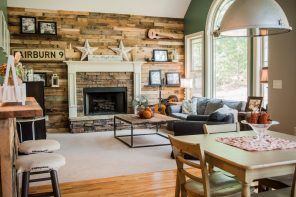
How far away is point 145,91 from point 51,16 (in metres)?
3.02

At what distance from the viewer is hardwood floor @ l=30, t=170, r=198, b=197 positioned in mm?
3703

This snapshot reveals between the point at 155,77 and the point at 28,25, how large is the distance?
3425 mm

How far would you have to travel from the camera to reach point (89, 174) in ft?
14.8

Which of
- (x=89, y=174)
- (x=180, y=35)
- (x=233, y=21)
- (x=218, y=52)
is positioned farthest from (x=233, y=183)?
(x=180, y=35)

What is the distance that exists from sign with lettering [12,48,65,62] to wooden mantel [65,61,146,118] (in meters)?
0.27

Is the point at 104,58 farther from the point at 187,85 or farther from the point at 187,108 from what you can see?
the point at 187,108

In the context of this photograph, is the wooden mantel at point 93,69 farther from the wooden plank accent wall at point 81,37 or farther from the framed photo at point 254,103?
the framed photo at point 254,103

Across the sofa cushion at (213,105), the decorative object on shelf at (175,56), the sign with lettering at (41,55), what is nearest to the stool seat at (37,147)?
the sofa cushion at (213,105)

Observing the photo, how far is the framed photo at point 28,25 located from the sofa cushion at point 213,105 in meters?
4.42

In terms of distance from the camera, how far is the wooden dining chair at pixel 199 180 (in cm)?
230

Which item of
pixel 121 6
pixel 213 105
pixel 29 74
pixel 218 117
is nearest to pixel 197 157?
pixel 218 117

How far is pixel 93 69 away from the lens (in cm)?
822

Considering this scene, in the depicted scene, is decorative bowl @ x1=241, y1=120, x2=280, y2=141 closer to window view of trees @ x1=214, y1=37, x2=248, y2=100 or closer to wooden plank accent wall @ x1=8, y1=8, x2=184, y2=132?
window view of trees @ x1=214, y1=37, x2=248, y2=100

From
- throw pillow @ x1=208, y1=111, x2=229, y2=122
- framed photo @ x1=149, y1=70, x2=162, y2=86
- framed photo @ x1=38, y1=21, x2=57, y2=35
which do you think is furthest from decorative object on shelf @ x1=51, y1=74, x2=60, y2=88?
throw pillow @ x1=208, y1=111, x2=229, y2=122
